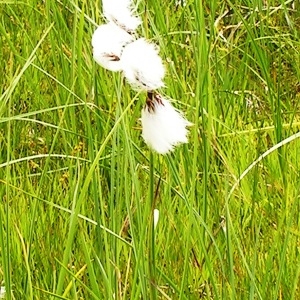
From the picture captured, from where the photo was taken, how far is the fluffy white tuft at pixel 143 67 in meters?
0.71

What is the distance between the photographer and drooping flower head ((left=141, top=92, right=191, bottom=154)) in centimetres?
71

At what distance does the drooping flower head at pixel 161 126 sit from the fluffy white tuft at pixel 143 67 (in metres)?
0.02

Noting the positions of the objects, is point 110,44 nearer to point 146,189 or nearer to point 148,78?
point 148,78

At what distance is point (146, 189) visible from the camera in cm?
152

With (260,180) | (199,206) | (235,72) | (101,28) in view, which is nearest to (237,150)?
(260,180)

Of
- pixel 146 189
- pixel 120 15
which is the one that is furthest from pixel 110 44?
pixel 146 189

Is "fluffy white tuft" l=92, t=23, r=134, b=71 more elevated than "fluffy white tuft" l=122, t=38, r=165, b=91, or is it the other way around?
"fluffy white tuft" l=92, t=23, r=134, b=71

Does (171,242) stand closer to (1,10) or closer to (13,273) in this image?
(13,273)

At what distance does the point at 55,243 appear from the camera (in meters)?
1.37

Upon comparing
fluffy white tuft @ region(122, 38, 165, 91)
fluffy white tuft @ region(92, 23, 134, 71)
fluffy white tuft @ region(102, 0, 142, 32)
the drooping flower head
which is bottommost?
the drooping flower head

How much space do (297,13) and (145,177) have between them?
1.27 metres

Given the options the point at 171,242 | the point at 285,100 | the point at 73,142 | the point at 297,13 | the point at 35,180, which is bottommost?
the point at 171,242

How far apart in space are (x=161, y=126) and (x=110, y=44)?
0.10 meters

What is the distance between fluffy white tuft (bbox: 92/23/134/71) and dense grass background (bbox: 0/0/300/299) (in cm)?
8
